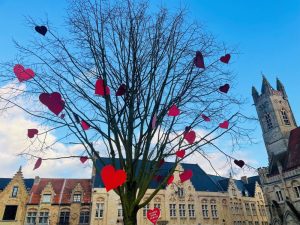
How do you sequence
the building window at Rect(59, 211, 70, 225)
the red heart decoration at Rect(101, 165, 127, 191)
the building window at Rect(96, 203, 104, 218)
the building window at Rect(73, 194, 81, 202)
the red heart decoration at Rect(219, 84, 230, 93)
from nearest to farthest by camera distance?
the red heart decoration at Rect(101, 165, 127, 191) < the red heart decoration at Rect(219, 84, 230, 93) < the building window at Rect(59, 211, 70, 225) < the building window at Rect(96, 203, 104, 218) < the building window at Rect(73, 194, 81, 202)

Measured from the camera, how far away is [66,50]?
6.86 meters

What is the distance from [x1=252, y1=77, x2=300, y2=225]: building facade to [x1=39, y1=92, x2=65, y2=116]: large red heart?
32.3m

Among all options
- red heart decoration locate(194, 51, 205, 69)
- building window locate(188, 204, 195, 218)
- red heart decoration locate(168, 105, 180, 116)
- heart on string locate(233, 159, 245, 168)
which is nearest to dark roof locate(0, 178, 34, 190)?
building window locate(188, 204, 195, 218)

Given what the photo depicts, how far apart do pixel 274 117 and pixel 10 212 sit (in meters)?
36.6

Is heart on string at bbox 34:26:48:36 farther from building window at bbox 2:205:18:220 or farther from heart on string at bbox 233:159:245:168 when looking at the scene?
building window at bbox 2:205:18:220

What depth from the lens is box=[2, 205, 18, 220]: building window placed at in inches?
1125

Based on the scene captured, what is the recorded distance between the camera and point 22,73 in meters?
6.45

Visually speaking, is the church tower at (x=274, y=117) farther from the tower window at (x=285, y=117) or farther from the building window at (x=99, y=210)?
the building window at (x=99, y=210)

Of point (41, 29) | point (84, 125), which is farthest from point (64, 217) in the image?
point (41, 29)

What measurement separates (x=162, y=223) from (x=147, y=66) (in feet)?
92.7

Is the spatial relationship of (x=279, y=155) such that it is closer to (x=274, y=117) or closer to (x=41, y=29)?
(x=274, y=117)

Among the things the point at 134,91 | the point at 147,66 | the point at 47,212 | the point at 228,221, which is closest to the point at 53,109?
the point at 134,91

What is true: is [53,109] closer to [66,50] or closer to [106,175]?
[66,50]

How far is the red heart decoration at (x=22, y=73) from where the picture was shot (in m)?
6.42
